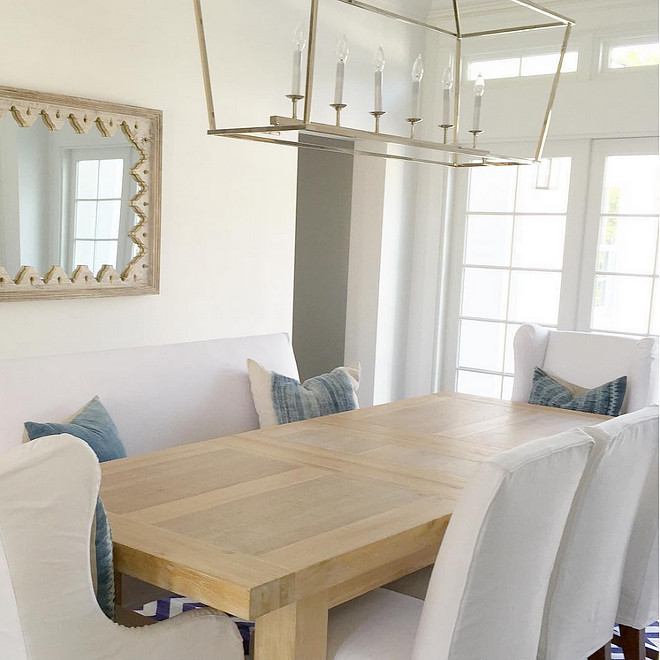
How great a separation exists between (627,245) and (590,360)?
4.62 ft

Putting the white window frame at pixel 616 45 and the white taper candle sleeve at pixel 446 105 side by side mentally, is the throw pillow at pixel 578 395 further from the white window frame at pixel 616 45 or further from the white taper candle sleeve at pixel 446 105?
the white window frame at pixel 616 45

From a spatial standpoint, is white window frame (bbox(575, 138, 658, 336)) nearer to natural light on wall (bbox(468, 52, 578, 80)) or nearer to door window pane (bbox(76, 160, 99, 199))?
natural light on wall (bbox(468, 52, 578, 80))

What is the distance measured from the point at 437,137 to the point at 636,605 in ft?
13.5

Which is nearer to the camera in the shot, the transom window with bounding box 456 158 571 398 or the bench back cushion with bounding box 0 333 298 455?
the bench back cushion with bounding box 0 333 298 455

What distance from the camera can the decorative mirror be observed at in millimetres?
3742

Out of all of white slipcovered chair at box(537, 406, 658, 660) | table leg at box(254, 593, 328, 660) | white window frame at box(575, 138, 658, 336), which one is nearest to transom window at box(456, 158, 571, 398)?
white window frame at box(575, 138, 658, 336)

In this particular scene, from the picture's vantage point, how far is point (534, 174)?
5.62 m

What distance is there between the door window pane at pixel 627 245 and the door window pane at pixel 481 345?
2.68 ft

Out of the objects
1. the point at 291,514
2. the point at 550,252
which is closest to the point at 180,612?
the point at 291,514

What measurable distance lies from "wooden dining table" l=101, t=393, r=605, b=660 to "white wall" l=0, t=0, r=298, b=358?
1.48 meters

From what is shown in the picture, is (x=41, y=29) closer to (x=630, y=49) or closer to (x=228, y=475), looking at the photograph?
(x=228, y=475)

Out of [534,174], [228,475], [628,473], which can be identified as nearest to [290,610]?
[228,475]

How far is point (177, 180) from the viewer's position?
4500 millimetres

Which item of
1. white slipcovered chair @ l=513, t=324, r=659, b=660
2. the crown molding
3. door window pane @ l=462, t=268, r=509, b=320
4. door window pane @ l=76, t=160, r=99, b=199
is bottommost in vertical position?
white slipcovered chair @ l=513, t=324, r=659, b=660
